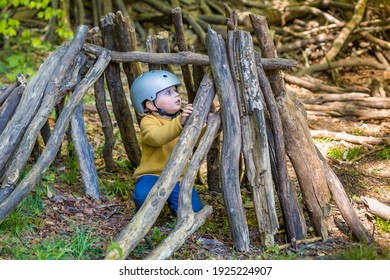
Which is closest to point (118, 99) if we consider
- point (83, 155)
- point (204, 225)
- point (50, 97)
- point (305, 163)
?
point (83, 155)


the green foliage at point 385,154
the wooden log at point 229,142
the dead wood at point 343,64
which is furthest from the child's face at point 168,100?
the dead wood at point 343,64

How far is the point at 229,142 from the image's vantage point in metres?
4.37

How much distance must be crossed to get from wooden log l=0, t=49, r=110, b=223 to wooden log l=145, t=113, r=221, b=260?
0.94 metres

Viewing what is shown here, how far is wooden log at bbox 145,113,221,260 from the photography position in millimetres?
3953

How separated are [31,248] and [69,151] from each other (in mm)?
1703

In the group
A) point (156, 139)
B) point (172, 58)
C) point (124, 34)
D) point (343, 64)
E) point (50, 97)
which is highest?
point (124, 34)

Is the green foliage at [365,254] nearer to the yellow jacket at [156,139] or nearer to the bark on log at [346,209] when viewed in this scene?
the bark on log at [346,209]

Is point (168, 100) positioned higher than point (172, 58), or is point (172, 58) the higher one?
point (172, 58)

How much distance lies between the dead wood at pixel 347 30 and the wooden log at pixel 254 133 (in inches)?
217

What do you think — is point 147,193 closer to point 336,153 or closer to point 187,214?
point 187,214

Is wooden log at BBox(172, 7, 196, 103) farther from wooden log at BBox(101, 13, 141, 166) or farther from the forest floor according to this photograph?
the forest floor

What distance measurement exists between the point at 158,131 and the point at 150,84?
1.20 ft

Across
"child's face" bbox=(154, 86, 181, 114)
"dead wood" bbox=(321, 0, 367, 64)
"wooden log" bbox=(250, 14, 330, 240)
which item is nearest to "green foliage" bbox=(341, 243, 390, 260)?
"wooden log" bbox=(250, 14, 330, 240)

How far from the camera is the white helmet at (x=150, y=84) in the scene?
4742mm
